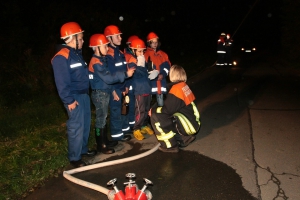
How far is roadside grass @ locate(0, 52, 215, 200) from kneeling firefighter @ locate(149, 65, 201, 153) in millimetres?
1397

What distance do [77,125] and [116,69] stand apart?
1258mm

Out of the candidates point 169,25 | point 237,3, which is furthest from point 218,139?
point 237,3

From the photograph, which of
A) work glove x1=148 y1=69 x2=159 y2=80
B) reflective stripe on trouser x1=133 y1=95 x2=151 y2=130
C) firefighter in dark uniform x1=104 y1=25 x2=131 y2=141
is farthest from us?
reflective stripe on trouser x1=133 y1=95 x2=151 y2=130

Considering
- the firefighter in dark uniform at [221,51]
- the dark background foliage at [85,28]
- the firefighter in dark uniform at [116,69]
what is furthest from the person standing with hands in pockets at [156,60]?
the firefighter in dark uniform at [221,51]

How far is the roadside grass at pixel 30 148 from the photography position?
4040 millimetres

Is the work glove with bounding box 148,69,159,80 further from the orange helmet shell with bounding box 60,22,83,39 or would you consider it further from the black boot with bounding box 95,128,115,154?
the orange helmet shell with bounding box 60,22,83,39

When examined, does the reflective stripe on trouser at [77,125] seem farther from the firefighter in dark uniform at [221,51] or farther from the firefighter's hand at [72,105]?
the firefighter in dark uniform at [221,51]

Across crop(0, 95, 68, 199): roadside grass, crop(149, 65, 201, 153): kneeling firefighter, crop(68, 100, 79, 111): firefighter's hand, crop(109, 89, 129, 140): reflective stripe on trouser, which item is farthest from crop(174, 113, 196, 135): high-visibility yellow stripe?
crop(0, 95, 68, 199): roadside grass

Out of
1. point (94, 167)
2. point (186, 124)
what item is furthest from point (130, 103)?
point (94, 167)

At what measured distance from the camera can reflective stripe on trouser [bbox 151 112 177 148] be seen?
16.1 ft

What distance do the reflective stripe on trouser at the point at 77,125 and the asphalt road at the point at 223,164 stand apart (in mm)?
383

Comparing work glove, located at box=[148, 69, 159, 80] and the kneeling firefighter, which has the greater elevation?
work glove, located at box=[148, 69, 159, 80]

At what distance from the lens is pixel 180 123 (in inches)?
198

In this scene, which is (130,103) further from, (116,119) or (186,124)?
(186,124)
